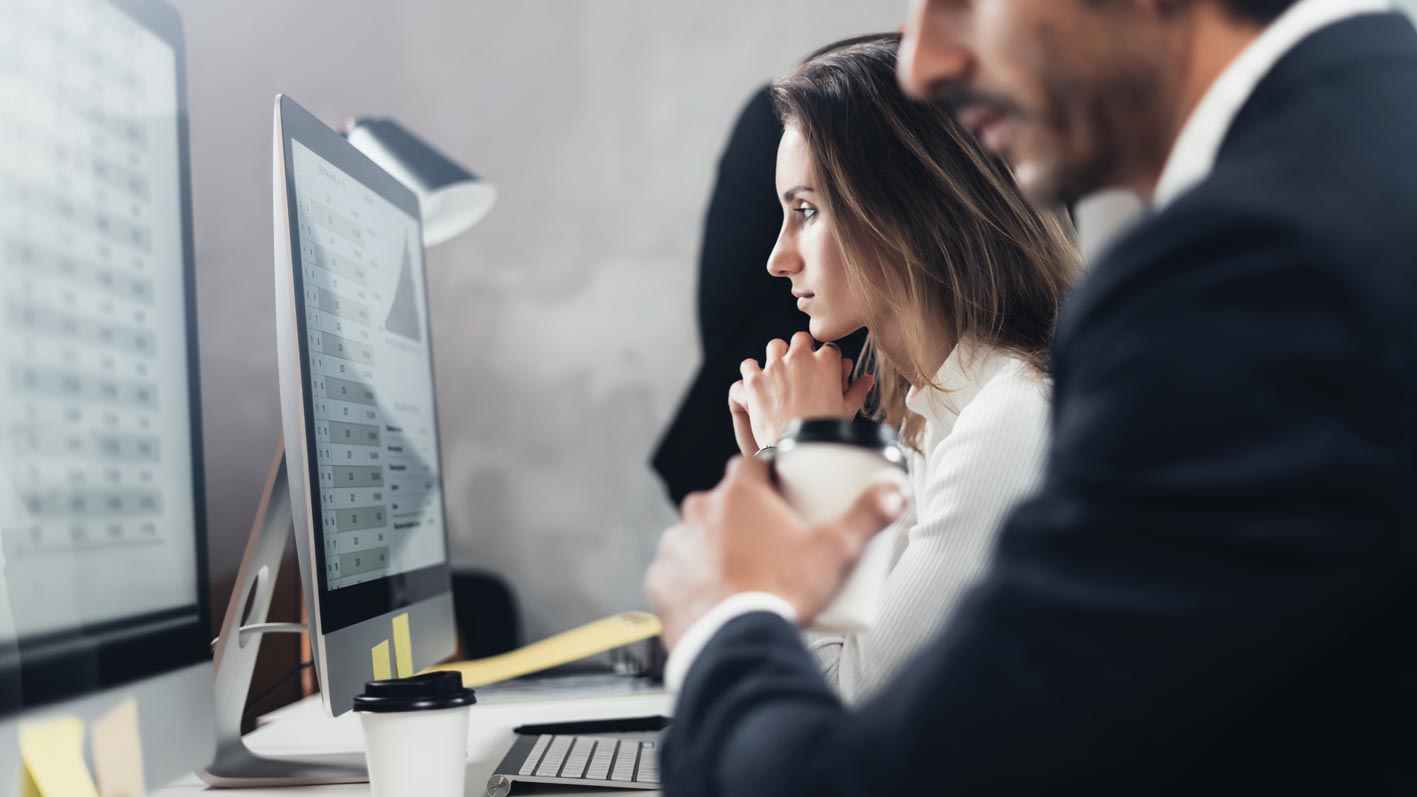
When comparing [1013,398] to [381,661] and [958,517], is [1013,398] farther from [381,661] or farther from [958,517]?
[381,661]

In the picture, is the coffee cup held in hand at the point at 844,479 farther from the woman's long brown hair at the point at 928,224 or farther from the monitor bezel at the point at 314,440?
the woman's long brown hair at the point at 928,224

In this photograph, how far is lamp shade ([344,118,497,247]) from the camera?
1720 millimetres

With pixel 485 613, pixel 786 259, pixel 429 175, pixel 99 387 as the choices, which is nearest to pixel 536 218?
pixel 429 175

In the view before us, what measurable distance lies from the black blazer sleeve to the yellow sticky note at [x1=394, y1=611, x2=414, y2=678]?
2.33 ft

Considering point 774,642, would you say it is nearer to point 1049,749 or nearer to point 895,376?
point 1049,749

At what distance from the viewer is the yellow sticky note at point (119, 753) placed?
2.29ft

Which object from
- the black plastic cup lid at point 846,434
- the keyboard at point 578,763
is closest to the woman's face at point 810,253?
the keyboard at point 578,763

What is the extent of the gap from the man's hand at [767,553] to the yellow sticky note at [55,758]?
0.40m

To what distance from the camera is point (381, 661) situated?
0.96 m

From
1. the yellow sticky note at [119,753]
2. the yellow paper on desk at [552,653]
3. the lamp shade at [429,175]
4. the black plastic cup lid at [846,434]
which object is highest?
the lamp shade at [429,175]

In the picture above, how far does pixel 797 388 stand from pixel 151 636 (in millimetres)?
674

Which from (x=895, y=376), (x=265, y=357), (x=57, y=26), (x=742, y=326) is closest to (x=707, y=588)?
(x=57, y=26)

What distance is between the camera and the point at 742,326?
2318mm

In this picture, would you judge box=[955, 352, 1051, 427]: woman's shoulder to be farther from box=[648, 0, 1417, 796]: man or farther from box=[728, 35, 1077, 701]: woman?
box=[648, 0, 1417, 796]: man
